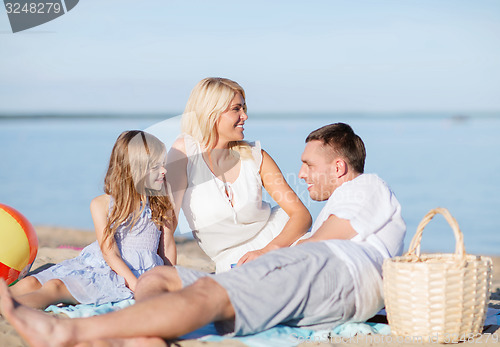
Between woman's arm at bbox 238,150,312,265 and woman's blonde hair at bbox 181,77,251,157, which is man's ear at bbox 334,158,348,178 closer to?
woman's arm at bbox 238,150,312,265

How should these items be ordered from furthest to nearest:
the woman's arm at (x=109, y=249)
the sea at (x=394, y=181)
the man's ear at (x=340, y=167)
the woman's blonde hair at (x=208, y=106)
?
the sea at (x=394, y=181)
the woman's blonde hair at (x=208, y=106)
the woman's arm at (x=109, y=249)
the man's ear at (x=340, y=167)

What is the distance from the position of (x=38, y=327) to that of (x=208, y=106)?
2731 millimetres

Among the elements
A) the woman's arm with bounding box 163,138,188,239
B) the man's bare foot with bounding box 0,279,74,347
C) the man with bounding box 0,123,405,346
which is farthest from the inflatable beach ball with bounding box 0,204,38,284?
the man's bare foot with bounding box 0,279,74,347

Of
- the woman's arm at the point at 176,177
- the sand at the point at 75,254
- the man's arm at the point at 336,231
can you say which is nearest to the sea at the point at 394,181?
the woman's arm at the point at 176,177

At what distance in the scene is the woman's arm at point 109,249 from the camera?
4422 mm

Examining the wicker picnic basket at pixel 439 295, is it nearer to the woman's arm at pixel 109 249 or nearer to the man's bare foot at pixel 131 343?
the man's bare foot at pixel 131 343

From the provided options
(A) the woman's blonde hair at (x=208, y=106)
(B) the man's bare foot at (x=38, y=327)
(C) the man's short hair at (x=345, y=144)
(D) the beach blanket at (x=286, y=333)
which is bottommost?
(D) the beach blanket at (x=286, y=333)

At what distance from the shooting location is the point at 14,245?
4.58 meters

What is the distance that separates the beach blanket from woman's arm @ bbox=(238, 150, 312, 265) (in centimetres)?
117

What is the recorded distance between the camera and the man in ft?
9.24

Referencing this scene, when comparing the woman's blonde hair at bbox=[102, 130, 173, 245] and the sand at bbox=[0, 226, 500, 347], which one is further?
the woman's blonde hair at bbox=[102, 130, 173, 245]

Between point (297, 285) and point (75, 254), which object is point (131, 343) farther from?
point (75, 254)

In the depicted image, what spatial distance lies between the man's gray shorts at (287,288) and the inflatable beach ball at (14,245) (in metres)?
1.85

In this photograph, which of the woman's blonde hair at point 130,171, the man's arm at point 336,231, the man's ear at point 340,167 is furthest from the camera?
the woman's blonde hair at point 130,171
